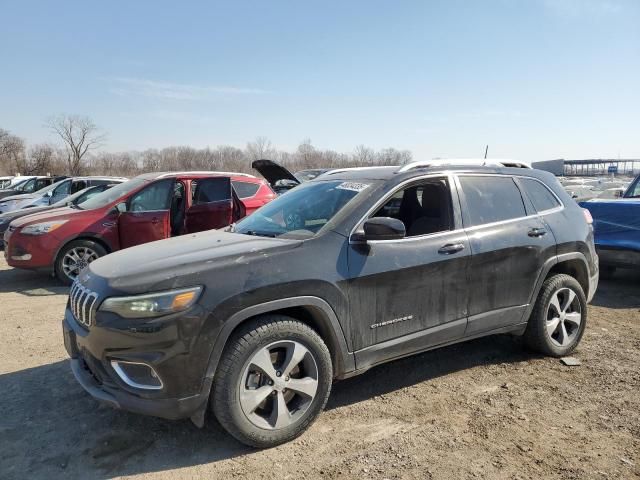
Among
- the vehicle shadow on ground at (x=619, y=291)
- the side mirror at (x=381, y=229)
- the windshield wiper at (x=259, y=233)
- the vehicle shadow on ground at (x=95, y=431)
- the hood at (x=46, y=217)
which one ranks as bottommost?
the vehicle shadow on ground at (x=619, y=291)

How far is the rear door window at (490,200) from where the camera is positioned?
3944 mm

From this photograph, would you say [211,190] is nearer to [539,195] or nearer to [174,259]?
[174,259]

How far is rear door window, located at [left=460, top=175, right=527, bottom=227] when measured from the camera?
3944mm

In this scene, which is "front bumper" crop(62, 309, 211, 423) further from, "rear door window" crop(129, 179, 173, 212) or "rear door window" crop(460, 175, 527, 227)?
"rear door window" crop(129, 179, 173, 212)

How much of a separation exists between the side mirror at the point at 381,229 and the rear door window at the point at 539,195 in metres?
1.84

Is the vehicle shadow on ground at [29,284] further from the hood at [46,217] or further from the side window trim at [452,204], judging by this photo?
the side window trim at [452,204]

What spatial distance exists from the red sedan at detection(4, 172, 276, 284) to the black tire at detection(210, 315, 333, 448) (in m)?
5.11

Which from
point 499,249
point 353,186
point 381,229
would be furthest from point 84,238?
point 499,249

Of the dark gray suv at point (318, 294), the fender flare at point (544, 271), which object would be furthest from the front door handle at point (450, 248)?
the fender flare at point (544, 271)

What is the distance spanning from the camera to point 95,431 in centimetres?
321

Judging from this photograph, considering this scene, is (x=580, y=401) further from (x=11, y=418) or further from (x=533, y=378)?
(x=11, y=418)

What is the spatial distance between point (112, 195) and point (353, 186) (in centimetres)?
548

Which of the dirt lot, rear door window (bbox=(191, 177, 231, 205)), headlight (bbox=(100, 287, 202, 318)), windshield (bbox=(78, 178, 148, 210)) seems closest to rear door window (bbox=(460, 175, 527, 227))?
the dirt lot

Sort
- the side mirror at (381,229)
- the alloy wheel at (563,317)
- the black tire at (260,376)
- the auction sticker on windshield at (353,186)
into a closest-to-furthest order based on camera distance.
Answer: the black tire at (260,376)
the side mirror at (381,229)
the auction sticker on windshield at (353,186)
the alloy wheel at (563,317)
